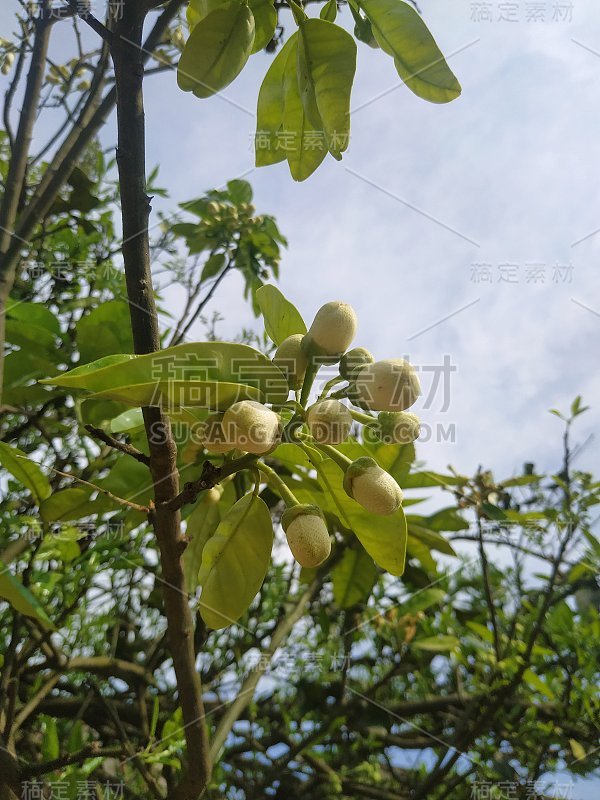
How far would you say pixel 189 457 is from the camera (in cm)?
83

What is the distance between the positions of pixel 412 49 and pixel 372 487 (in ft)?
1.73

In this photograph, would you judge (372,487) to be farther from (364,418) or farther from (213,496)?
(213,496)

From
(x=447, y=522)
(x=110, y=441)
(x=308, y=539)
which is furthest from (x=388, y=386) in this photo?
(x=447, y=522)

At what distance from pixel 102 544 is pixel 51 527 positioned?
110 mm

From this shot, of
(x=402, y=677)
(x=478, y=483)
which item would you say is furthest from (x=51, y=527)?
(x=402, y=677)

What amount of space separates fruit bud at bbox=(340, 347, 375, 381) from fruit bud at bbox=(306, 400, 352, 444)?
88 millimetres

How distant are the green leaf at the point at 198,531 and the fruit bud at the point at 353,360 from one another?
10.7 inches

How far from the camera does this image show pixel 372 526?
796 mm

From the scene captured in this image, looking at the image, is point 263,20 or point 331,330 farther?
point 263,20

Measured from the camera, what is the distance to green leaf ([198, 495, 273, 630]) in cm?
71

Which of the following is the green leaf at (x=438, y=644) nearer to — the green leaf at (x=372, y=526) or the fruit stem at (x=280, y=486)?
the green leaf at (x=372, y=526)

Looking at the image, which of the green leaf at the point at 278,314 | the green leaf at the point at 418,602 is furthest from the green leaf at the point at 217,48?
the green leaf at the point at 418,602

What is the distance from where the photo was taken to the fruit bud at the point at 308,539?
0.67 m

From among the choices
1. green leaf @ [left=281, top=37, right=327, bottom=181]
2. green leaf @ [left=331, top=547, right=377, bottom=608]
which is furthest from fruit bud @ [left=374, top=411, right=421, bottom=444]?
green leaf @ [left=331, top=547, right=377, bottom=608]
